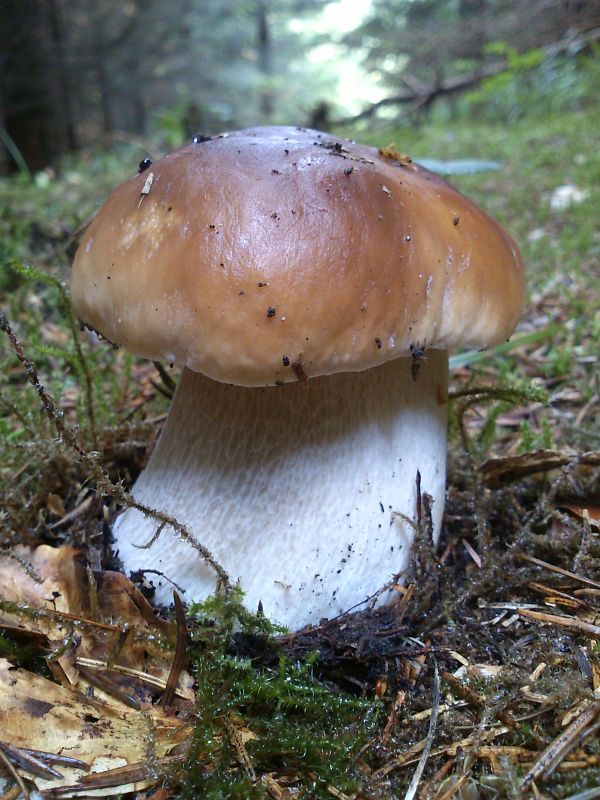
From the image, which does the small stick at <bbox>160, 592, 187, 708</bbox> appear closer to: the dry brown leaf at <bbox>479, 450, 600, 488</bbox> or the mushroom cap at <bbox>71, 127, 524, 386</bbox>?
the mushroom cap at <bbox>71, 127, 524, 386</bbox>

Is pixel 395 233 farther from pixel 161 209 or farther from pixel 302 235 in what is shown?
pixel 161 209

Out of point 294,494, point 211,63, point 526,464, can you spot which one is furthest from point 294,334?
point 211,63

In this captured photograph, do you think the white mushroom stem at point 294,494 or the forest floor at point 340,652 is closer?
the forest floor at point 340,652

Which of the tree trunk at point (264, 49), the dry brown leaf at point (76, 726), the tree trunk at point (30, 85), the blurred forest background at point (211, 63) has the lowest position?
the dry brown leaf at point (76, 726)

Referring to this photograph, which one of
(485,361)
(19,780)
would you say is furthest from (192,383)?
(485,361)

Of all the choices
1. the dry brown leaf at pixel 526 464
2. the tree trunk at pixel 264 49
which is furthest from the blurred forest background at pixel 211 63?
the dry brown leaf at pixel 526 464

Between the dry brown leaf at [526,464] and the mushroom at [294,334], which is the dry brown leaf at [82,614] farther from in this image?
the dry brown leaf at [526,464]
